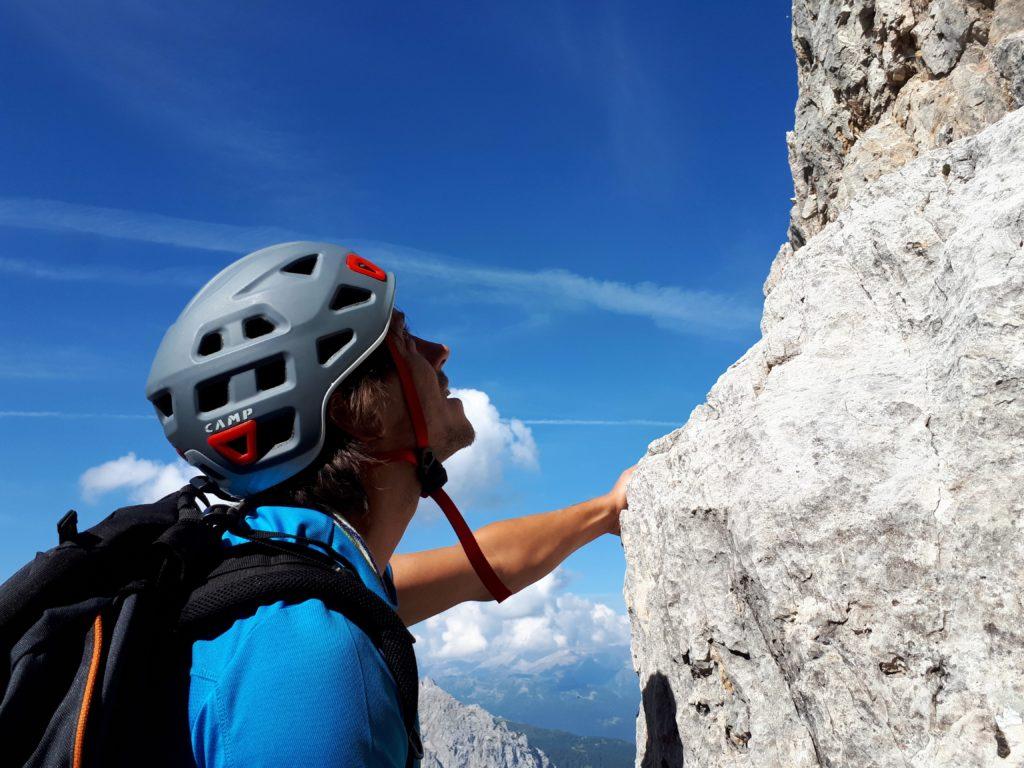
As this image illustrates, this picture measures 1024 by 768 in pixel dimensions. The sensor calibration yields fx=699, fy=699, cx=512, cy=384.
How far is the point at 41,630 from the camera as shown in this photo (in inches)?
103

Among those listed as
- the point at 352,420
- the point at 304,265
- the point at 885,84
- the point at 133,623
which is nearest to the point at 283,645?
the point at 133,623

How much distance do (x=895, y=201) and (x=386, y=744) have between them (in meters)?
4.81

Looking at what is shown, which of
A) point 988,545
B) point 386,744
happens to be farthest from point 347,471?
point 988,545

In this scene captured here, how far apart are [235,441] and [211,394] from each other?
1.26ft

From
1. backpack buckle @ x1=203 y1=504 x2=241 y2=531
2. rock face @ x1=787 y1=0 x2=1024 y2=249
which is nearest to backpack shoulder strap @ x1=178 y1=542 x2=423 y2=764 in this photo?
backpack buckle @ x1=203 y1=504 x2=241 y2=531

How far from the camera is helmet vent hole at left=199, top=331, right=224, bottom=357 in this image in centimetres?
447

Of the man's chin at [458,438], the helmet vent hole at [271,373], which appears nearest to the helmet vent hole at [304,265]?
the helmet vent hole at [271,373]

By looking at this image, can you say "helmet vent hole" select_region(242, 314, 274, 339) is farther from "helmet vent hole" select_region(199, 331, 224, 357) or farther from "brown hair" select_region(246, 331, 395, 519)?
"brown hair" select_region(246, 331, 395, 519)

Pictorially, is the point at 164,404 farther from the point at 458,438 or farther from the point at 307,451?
the point at 458,438

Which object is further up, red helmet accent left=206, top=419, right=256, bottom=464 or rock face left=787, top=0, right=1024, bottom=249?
rock face left=787, top=0, right=1024, bottom=249

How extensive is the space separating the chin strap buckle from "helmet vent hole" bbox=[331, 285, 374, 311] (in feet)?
3.75

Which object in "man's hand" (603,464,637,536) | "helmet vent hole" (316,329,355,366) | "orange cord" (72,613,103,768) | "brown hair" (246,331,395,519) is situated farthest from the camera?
"man's hand" (603,464,637,536)

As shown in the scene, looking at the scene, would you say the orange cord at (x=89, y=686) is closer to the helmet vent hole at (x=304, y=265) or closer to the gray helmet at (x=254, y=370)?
the gray helmet at (x=254, y=370)

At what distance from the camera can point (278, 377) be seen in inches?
177
